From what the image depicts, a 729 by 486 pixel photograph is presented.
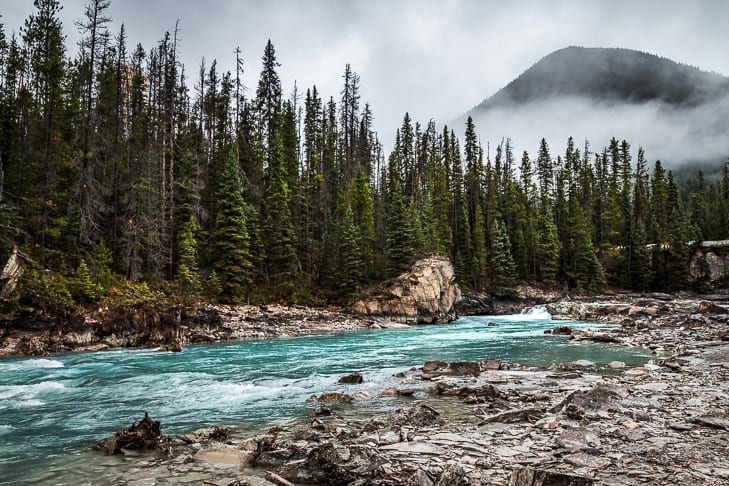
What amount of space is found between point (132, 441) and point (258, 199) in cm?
3715

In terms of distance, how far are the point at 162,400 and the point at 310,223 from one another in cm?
3573

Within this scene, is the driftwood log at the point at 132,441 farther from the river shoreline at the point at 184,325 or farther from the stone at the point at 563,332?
the stone at the point at 563,332

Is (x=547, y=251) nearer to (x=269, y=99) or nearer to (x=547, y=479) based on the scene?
(x=269, y=99)

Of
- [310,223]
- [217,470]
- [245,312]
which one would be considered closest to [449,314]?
[310,223]

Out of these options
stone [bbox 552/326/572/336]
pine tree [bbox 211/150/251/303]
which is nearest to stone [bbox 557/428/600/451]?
stone [bbox 552/326/572/336]

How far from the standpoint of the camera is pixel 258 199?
42781 mm

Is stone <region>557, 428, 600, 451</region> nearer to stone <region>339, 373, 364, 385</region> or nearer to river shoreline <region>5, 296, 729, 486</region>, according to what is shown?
river shoreline <region>5, 296, 729, 486</region>

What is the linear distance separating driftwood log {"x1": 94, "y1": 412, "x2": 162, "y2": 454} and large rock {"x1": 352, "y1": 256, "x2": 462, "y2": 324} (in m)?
31.3

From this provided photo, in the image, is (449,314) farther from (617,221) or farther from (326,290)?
(617,221)

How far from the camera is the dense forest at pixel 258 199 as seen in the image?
2634 centimetres

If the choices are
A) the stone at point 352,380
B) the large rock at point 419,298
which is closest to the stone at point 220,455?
the stone at point 352,380

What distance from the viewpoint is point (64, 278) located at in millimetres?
22578

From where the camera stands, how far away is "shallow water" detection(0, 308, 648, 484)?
8.38 meters

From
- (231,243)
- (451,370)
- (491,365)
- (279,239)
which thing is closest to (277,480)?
(451,370)
